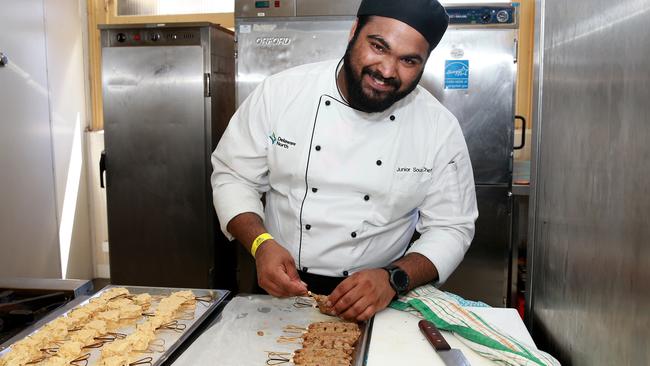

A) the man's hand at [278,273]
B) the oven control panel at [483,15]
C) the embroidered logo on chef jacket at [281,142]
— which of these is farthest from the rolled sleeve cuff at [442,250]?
the oven control panel at [483,15]

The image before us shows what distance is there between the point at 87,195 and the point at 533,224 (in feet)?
13.0

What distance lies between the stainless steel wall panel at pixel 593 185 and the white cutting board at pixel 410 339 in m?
0.09

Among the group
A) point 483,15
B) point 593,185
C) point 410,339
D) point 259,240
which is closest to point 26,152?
point 259,240

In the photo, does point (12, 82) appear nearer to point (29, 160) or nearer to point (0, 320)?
point (29, 160)

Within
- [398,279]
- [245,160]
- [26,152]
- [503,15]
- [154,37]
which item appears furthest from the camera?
[26,152]

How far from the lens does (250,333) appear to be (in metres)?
1.44

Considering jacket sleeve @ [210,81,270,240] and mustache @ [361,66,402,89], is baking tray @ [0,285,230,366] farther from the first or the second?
mustache @ [361,66,402,89]

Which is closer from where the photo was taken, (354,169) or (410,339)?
(410,339)

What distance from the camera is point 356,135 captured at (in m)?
1.89

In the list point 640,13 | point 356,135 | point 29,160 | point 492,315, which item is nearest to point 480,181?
point 356,135

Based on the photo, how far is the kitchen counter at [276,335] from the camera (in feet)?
4.19

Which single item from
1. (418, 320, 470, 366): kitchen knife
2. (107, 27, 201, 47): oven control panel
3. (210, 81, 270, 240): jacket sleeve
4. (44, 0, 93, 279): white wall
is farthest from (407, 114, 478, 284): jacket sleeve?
(44, 0, 93, 279): white wall

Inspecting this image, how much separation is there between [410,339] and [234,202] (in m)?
0.81

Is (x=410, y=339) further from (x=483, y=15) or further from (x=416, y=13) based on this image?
(x=483, y=15)
